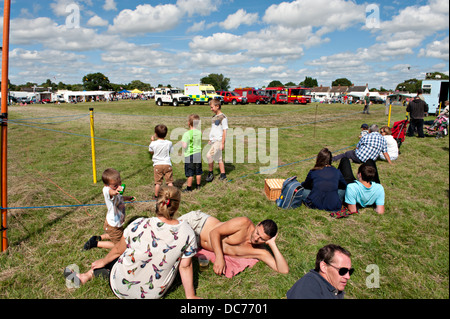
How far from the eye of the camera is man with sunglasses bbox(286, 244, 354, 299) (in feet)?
7.04

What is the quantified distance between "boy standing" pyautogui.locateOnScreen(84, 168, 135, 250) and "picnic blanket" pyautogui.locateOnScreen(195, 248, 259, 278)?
46.5 inches

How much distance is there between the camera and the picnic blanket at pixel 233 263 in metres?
3.15

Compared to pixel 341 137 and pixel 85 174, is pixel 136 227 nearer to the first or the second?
pixel 85 174

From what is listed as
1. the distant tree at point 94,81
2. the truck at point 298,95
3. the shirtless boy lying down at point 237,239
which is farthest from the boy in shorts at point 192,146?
the distant tree at point 94,81

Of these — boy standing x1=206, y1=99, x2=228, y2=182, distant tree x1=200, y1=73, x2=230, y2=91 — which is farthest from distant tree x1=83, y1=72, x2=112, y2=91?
boy standing x1=206, y1=99, x2=228, y2=182

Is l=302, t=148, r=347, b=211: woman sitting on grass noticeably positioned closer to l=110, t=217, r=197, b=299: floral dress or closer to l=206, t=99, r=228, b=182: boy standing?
l=206, t=99, r=228, b=182: boy standing

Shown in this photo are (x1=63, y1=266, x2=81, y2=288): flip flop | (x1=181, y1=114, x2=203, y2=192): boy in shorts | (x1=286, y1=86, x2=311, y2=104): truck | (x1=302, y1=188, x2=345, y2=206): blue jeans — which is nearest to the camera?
(x1=63, y1=266, x2=81, y2=288): flip flop

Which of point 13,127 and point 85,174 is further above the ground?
point 13,127

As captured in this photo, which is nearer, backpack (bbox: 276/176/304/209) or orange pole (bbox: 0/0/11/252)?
orange pole (bbox: 0/0/11/252)

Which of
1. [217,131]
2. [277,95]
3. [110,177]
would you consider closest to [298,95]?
[277,95]

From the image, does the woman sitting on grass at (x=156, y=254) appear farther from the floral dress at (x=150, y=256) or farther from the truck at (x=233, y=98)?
the truck at (x=233, y=98)

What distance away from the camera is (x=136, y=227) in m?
2.44

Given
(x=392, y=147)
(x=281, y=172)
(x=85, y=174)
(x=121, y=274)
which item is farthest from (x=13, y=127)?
(x=392, y=147)
